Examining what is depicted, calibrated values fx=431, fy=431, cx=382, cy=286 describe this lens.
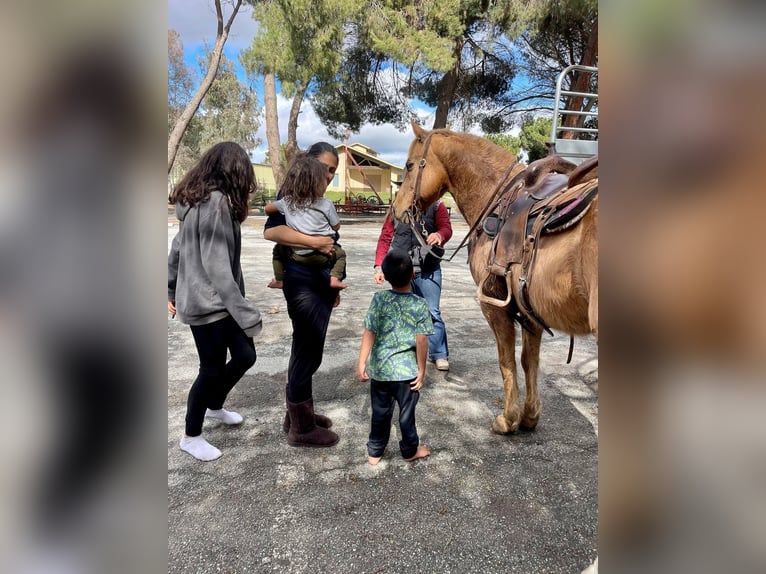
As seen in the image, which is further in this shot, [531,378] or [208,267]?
[531,378]

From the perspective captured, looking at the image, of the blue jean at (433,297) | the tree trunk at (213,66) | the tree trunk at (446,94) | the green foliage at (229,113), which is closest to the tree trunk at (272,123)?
the tree trunk at (213,66)

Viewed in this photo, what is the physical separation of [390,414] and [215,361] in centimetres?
103

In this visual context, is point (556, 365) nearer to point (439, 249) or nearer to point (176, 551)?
point (439, 249)

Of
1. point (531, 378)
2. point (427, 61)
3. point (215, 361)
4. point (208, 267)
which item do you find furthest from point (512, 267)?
point (427, 61)

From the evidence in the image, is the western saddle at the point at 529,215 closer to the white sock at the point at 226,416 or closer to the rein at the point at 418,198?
the rein at the point at 418,198

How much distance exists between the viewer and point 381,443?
8.16 feet

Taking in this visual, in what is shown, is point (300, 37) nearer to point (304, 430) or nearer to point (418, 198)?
point (418, 198)

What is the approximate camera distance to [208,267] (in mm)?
2178

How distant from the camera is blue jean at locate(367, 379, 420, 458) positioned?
243cm

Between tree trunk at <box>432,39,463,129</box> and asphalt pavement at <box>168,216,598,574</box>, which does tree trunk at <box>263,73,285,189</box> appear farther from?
asphalt pavement at <box>168,216,598,574</box>

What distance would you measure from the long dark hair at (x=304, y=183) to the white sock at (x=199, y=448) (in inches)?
58.8

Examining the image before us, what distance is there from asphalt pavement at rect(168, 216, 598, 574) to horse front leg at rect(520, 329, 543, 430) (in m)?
0.11
